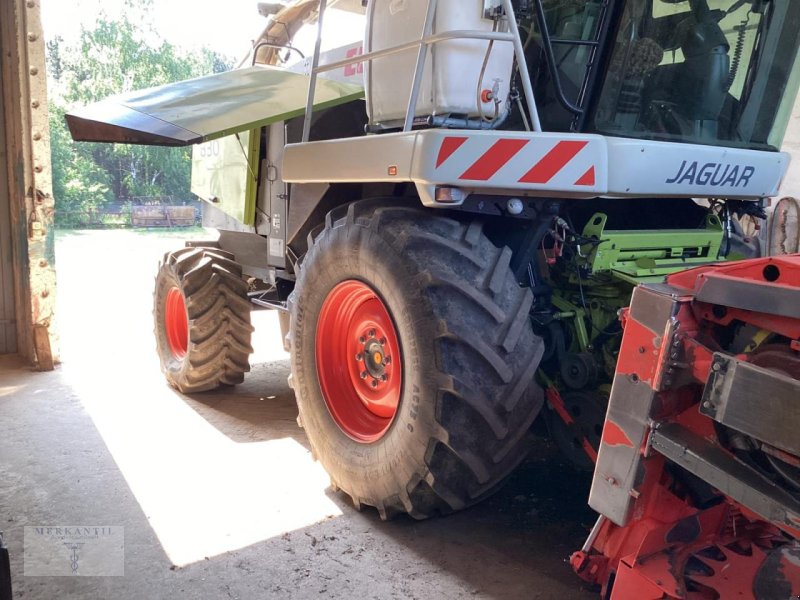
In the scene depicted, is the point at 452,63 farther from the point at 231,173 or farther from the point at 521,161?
the point at 231,173

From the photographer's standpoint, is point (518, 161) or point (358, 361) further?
point (358, 361)

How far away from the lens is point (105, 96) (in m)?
21.2

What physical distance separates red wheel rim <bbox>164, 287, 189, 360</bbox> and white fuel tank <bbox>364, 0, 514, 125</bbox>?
9.33ft

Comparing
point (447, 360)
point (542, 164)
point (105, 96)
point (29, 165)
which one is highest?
point (105, 96)

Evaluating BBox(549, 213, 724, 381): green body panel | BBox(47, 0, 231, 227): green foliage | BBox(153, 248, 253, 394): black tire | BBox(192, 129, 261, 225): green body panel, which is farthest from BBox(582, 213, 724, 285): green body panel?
BBox(47, 0, 231, 227): green foliage

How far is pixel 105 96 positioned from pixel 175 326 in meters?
18.8

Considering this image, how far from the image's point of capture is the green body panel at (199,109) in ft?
11.6

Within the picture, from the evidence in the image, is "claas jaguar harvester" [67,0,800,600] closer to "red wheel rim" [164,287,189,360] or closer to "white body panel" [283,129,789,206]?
"white body panel" [283,129,789,206]

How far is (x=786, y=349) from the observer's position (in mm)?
1704

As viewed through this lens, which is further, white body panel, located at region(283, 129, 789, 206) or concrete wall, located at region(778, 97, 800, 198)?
concrete wall, located at region(778, 97, 800, 198)

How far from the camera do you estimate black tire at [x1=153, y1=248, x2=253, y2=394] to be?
4.56 metres

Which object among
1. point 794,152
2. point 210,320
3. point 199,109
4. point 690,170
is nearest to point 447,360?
point 690,170

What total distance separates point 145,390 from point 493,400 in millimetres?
3253

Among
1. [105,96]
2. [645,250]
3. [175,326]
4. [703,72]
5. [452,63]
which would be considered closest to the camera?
[452,63]
